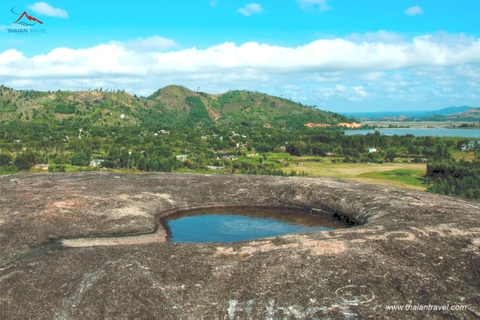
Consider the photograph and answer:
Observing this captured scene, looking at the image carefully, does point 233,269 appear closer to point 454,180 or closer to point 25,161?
point 454,180

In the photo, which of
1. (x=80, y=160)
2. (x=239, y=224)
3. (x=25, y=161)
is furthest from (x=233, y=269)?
(x=80, y=160)

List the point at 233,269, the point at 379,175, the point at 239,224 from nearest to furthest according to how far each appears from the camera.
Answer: the point at 233,269
the point at 239,224
the point at 379,175

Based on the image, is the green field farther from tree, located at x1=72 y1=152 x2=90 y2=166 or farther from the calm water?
tree, located at x1=72 y1=152 x2=90 y2=166

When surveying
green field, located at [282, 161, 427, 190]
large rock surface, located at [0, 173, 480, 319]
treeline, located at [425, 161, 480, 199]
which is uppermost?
large rock surface, located at [0, 173, 480, 319]

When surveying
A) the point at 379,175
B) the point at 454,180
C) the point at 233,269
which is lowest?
the point at 379,175

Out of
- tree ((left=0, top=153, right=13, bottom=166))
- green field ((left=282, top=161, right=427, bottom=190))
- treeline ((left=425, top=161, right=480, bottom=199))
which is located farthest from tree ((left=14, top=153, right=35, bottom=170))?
treeline ((left=425, top=161, right=480, bottom=199))

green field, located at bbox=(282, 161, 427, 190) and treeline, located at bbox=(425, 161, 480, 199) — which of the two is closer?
treeline, located at bbox=(425, 161, 480, 199)
